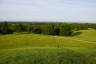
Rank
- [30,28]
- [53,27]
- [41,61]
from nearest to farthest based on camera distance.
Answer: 1. [41,61]
2. [53,27]
3. [30,28]

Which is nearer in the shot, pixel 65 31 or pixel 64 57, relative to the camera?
pixel 64 57

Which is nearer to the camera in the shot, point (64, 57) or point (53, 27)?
point (64, 57)

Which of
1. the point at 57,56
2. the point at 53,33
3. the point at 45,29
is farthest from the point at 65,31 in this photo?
the point at 57,56

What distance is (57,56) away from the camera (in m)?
15.1

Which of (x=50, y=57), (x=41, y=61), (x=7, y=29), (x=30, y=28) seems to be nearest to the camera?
(x=41, y=61)

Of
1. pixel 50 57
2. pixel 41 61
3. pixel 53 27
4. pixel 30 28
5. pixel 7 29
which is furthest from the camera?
pixel 30 28

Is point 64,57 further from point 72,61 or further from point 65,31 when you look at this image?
point 65,31

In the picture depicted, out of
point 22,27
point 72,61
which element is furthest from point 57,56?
point 22,27

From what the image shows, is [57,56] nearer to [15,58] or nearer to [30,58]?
[30,58]

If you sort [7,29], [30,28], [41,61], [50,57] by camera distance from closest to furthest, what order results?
[41,61], [50,57], [7,29], [30,28]

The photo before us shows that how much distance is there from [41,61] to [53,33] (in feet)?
203

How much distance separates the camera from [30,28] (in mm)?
82438

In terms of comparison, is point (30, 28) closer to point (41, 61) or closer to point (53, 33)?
point (53, 33)

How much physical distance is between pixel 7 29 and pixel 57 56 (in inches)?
2398
